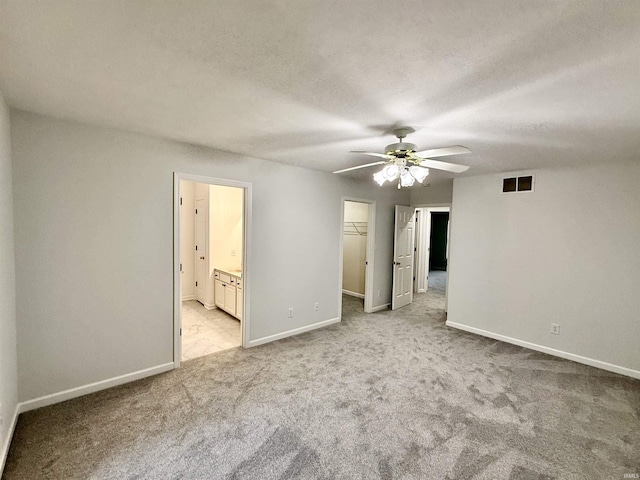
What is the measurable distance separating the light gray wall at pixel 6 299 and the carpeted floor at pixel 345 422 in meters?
0.22

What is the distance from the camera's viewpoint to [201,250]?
5.43 meters

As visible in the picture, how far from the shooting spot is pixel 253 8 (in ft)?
3.68

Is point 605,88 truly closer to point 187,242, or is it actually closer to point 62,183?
point 62,183

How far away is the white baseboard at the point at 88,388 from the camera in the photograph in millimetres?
2318

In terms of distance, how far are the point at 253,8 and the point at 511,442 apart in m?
3.04

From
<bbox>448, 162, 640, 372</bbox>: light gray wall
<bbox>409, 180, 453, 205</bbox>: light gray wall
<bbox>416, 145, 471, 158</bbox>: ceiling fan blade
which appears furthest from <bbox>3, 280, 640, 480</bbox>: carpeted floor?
<bbox>409, 180, 453, 205</bbox>: light gray wall

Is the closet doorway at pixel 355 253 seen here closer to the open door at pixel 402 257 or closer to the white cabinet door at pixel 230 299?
the open door at pixel 402 257

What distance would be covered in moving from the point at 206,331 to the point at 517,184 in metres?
4.78

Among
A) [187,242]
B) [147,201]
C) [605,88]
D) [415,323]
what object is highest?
[605,88]

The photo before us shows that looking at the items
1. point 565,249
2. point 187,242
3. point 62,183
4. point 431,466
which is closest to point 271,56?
point 62,183

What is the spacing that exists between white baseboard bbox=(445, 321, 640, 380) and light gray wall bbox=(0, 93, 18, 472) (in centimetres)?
493

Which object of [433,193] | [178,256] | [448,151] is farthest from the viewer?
[433,193]

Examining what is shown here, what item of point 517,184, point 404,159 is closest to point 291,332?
point 404,159

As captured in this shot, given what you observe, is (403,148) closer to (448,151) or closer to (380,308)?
(448,151)
